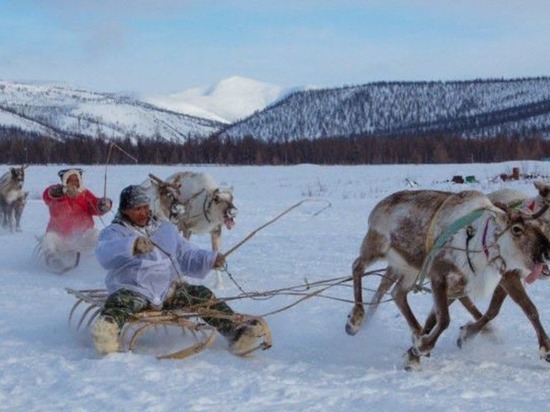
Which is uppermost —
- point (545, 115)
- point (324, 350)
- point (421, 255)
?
point (545, 115)

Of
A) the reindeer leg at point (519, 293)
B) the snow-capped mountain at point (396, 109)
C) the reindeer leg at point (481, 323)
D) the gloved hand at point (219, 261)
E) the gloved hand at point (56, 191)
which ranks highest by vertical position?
the snow-capped mountain at point (396, 109)

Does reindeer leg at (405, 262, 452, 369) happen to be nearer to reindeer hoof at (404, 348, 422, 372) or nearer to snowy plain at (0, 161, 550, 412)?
reindeer hoof at (404, 348, 422, 372)

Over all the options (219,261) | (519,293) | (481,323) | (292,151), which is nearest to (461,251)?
(519,293)

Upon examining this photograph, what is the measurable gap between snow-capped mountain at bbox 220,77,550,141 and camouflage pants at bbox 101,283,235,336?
132 metres

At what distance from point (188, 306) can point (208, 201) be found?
4.44 m

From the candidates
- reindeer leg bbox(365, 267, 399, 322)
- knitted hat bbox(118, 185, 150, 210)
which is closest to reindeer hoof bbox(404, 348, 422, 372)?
reindeer leg bbox(365, 267, 399, 322)

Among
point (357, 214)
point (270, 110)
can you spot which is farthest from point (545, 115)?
point (357, 214)

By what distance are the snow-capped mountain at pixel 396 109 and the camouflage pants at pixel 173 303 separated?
132 metres

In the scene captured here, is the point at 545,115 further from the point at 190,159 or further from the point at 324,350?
the point at 324,350

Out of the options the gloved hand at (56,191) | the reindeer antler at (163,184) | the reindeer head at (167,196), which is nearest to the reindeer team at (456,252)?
the reindeer head at (167,196)

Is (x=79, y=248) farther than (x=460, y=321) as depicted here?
Yes

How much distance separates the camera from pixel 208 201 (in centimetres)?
1011

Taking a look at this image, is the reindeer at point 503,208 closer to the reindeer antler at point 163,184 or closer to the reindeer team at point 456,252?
the reindeer team at point 456,252

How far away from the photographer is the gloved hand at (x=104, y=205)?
977 centimetres
